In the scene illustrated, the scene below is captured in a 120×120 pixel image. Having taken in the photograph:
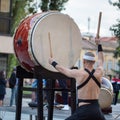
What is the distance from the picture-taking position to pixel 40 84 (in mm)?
10305

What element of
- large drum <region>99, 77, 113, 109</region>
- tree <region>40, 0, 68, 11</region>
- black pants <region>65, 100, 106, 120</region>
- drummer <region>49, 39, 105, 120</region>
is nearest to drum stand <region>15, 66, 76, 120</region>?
drummer <region>49, 39, 105, 120</region>

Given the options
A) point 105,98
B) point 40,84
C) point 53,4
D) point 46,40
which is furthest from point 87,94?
point 53,4

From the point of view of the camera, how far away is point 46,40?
10.5 meters

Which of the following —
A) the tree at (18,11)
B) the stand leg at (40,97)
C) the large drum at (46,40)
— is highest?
the tree at (18,11)

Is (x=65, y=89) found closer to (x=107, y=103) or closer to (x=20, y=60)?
(x=20, y=60)

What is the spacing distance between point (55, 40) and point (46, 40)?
205 millimetres

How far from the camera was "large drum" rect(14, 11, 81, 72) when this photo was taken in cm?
1028

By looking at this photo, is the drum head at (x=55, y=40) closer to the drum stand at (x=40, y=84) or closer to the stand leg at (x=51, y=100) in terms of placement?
the drum stand at (x=40, y=84)

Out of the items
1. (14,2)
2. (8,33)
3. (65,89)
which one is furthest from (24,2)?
(65,89)

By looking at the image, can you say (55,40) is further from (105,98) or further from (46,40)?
(105,98)

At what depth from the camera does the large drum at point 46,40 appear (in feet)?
33.7

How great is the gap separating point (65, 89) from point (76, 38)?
114 cm

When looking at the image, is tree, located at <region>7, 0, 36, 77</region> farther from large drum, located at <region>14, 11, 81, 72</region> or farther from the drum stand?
large drum, located at <region>14, 11, 81, 72</region>

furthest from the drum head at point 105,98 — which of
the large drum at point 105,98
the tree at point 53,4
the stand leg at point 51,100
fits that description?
the tree at point 53,4
